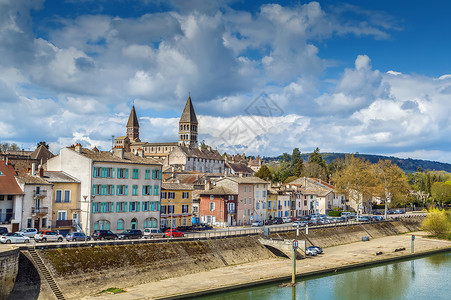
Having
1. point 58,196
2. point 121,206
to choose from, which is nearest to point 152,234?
point 121,206

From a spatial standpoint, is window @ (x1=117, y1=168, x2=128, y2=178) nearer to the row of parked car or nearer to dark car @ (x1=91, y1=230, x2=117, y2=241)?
the row of parked car

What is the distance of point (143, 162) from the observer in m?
66.6

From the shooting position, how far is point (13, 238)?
44625 mm

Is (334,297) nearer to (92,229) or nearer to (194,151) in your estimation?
(92,229)

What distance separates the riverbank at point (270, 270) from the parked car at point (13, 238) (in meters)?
9.60

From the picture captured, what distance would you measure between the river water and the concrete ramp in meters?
6.70

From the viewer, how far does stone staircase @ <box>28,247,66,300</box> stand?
39.9m

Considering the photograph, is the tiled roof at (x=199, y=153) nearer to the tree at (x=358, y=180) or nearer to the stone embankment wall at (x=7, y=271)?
the tree at (x=358, y=180)

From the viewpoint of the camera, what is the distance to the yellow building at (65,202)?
56.8 meters

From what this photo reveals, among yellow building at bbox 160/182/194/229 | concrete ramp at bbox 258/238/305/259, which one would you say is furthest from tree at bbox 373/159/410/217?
yellow building at bbox 160/182/194/229

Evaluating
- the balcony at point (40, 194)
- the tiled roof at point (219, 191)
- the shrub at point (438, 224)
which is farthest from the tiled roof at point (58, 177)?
the shrub at point (438, 224)

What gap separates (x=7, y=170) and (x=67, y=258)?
17.7m

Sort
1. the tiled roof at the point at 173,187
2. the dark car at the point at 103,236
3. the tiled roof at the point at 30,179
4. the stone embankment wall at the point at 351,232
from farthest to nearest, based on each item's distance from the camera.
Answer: the stone embankment wall at the point at 351,232, the tiled roof at the point at 173,187, the tiled roof at the point at 30,179, the dark car at the point at 103,236

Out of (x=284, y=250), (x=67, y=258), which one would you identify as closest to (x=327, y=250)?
(x=284, y=250)
